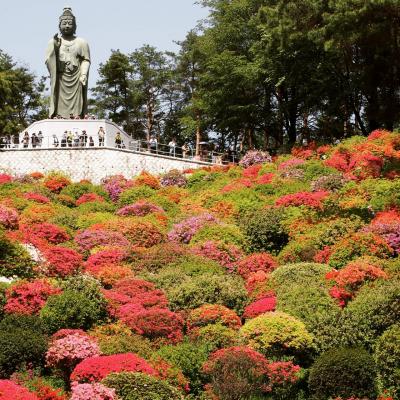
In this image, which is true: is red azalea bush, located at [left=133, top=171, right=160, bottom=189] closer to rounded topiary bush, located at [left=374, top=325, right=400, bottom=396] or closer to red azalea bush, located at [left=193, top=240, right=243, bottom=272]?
red azalea bush, located at [left=193, top=240, right=243, bottom=272]

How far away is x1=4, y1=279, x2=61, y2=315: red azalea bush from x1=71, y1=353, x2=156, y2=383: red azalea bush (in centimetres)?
362

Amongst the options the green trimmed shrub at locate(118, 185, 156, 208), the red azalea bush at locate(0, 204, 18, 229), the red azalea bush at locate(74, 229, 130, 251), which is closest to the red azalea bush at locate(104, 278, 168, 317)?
the red azalea bush at locate(74, 229, 130, 251)

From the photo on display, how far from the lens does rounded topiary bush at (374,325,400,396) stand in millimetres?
16500

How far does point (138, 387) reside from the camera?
14.8m

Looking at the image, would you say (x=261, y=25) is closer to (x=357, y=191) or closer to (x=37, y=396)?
(x=357, y=191)

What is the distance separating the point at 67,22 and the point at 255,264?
22362 mm

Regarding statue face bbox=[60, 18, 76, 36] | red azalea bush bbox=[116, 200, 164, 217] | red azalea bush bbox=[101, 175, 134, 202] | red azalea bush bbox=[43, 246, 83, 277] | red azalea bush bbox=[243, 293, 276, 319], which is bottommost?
red azalea bush bbox=[243, 293, 276, 319]

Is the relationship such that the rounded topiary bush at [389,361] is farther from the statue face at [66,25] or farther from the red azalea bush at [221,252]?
the statue face at [66,25]

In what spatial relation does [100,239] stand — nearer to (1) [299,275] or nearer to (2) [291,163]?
(1) [299,275]

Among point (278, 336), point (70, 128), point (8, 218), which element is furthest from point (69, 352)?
point (70, 128)

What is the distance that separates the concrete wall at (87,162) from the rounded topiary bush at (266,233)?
1293 cm

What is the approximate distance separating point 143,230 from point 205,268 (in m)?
4.45

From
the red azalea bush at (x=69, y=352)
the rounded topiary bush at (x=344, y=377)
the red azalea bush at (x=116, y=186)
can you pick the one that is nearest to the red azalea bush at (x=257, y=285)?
the rounded topiary bush at (x=344, y=377)

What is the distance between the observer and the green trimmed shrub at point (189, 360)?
55.3 feet
